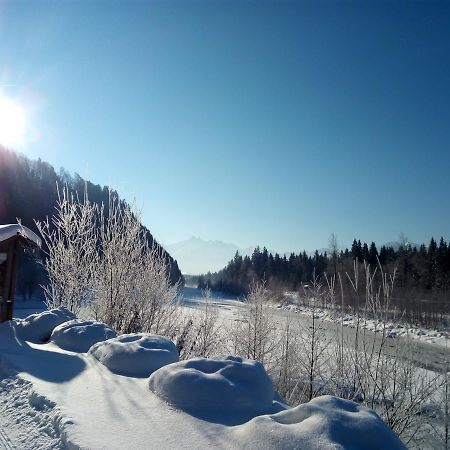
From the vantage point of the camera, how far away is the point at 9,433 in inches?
126

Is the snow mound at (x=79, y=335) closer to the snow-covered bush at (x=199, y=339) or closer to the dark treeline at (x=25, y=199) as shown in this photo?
the snow-covered bush at (x=199, y=339)

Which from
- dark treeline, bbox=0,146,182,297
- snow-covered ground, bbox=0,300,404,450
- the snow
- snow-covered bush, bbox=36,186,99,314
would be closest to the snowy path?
snow-covered ground, bbox=0,300,404,450

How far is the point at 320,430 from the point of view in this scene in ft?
8.39

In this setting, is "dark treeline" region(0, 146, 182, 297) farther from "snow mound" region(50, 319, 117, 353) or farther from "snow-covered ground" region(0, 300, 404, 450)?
"snow-covered ground" region(0, 300, 404, 450)

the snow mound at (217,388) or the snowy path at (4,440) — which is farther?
the snow mound at (217,388)

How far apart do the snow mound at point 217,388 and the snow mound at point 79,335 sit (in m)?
2.35

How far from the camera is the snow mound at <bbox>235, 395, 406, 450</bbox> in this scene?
2488 mm

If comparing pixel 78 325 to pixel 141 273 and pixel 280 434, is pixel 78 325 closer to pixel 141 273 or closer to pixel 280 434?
pixel 141 273

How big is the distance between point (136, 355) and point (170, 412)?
1440 millimetres

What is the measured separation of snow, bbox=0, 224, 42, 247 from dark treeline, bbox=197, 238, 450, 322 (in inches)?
260

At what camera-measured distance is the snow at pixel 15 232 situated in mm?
7665

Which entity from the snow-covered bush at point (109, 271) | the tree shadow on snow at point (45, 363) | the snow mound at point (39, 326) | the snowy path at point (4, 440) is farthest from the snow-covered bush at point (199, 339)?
the snowy path at point (4, 440)

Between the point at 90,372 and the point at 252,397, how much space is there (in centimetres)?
217

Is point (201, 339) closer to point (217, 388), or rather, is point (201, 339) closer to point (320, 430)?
point (217, 388)
